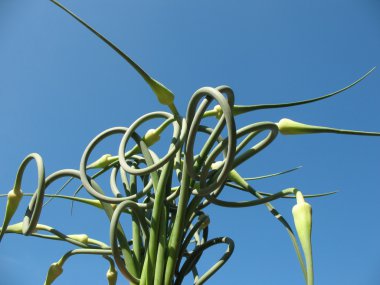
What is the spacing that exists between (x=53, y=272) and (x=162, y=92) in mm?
442

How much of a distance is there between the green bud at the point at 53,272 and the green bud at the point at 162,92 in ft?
1.34

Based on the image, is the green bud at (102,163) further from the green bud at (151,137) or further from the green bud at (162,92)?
the green bud at (162,92)

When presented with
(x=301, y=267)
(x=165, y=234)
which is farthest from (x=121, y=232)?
(x=301, y=267)

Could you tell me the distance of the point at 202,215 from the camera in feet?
2.68

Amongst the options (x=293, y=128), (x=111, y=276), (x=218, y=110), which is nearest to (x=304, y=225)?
(x=293, y=128)

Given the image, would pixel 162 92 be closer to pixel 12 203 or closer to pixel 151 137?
pixel 151 137

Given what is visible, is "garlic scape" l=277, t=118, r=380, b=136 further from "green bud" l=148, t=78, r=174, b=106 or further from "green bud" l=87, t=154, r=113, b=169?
"green bud" l=87, t=154, r=113, b=169

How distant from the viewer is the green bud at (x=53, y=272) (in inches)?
30.0

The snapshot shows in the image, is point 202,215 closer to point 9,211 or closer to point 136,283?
point 136,283

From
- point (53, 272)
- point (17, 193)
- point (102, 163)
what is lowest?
point (53, 272)

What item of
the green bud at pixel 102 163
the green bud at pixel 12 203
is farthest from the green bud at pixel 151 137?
the green bud at pixel 12 203

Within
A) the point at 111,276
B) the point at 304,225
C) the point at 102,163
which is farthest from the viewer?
the point at 102,163

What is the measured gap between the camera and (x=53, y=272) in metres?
0.76

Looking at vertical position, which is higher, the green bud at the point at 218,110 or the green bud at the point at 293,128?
the green bud at the point at 218,110
